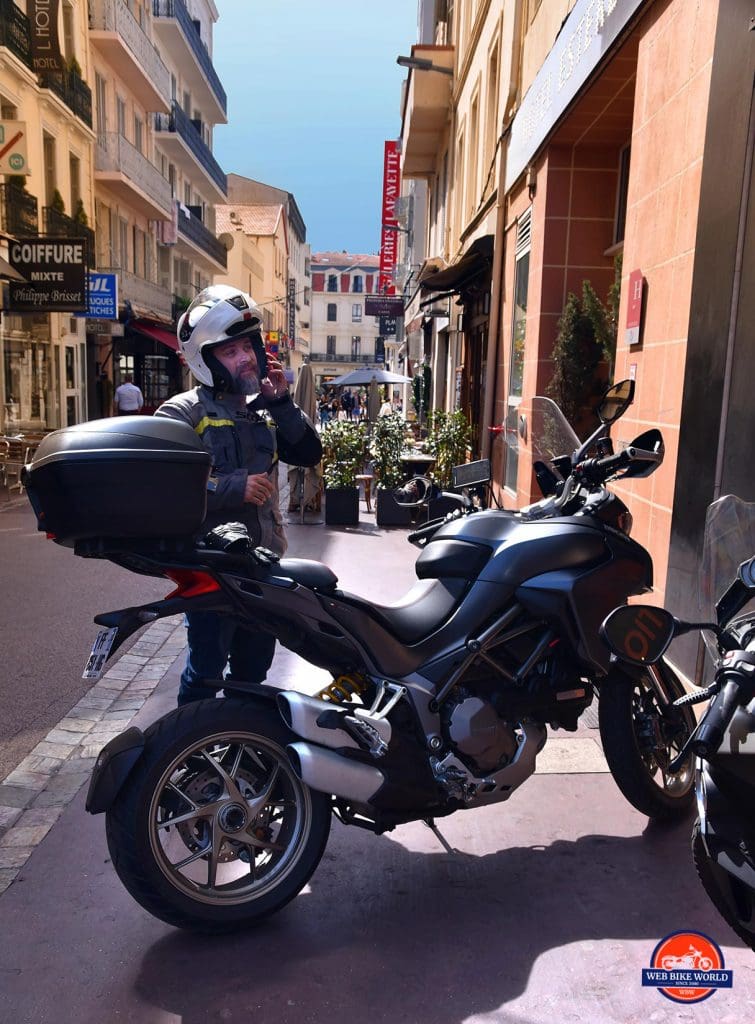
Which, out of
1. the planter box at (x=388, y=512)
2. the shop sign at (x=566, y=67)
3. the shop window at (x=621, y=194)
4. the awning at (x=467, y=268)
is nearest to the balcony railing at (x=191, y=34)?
the awning at (x=467, y=268)

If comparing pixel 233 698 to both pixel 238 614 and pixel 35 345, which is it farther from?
pixel 35 345

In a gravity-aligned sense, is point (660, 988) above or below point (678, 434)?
below

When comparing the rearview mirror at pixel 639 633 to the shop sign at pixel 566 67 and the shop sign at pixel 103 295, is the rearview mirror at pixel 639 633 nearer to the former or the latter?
the shop sign at pixel 566 67

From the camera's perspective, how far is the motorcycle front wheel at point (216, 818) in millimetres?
2396

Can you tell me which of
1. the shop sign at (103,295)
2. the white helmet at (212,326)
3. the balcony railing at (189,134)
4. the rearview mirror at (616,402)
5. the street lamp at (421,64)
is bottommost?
the rearview mirror at (616,402)

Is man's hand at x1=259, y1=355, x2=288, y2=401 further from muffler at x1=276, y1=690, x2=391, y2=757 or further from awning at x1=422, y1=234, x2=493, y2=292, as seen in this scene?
awning at x1=422, y1=234, x2=493, y2=292

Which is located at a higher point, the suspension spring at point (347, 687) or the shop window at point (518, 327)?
the shop window at point (518, 327)

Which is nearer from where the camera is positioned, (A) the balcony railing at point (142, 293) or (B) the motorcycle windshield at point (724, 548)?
(B) the motorcycle windshield at point (724, 548)

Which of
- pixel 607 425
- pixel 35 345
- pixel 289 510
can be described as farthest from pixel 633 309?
pixel 35 345

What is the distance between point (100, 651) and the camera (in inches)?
89.2

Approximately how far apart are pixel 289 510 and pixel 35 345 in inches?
401

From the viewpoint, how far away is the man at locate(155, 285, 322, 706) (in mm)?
3123

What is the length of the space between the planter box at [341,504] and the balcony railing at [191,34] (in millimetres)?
25562

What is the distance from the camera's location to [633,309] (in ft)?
18.0
